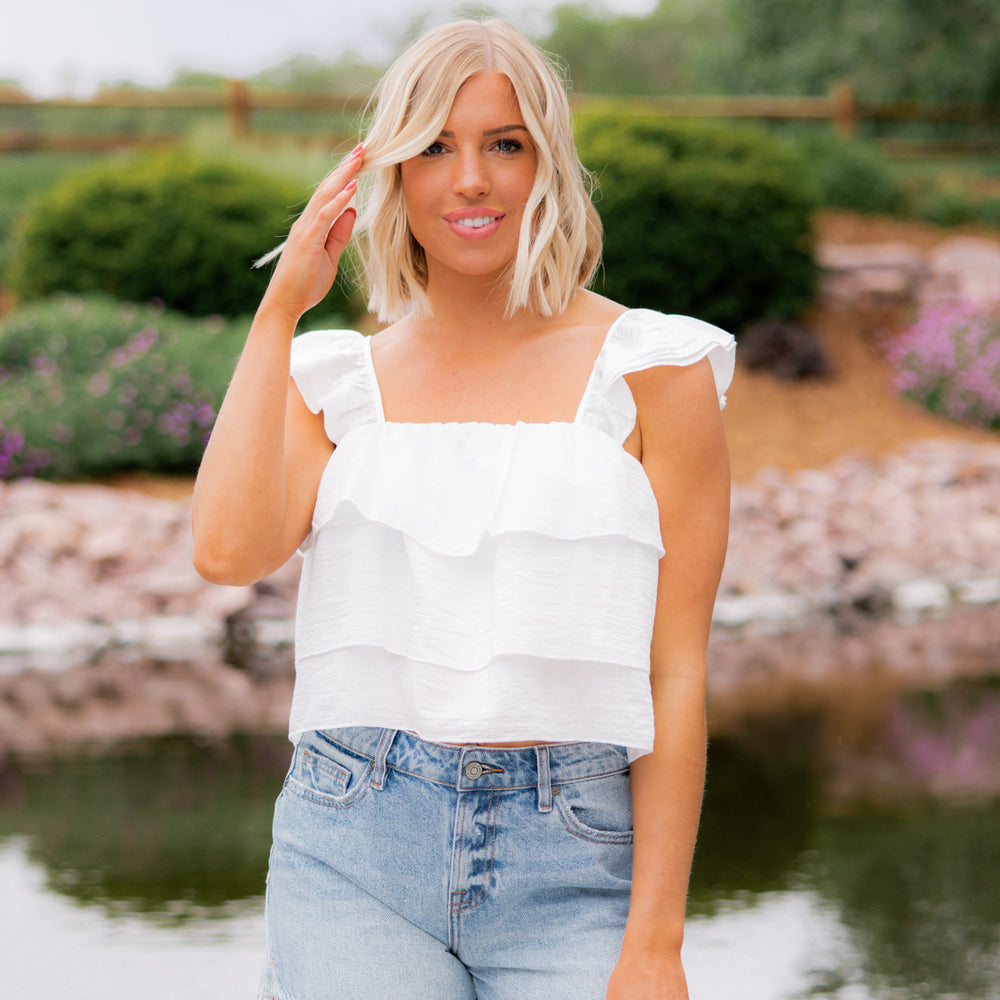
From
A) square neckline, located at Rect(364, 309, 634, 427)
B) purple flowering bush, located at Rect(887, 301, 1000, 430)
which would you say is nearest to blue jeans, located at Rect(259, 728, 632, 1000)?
square neckline, located at Rect(364, 309, 634, 427)

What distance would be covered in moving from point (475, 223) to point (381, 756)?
2.30ft

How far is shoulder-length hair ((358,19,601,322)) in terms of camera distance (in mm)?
1744

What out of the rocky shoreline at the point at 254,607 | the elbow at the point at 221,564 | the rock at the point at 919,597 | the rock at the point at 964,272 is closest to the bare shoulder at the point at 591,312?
the elbow at the point at 221,564

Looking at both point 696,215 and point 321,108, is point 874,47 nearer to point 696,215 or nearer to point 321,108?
point 696,215

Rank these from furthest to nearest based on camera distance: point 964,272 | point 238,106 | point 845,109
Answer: point 845,109 < point 238,106 < point 964,272

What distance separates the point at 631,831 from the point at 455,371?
0.64m

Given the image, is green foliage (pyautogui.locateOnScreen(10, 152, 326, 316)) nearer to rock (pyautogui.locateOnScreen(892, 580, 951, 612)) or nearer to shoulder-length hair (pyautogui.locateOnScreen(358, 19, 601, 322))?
rock (pyautogui.locateOnScreen(892, 580, 951, 612))

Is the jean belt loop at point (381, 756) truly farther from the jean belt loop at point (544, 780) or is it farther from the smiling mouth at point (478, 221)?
the smiling mouth at point (478, 221)

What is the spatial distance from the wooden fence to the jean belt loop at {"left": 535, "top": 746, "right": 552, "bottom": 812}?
50.5 ft

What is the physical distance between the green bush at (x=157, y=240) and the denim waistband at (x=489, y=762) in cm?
1044

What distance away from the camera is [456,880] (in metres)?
1.63

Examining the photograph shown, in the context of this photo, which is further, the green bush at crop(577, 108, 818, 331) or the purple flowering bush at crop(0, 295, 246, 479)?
the green bush at crop(577, 108, 818, 331)

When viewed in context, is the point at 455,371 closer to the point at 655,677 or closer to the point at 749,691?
the point at 655,677

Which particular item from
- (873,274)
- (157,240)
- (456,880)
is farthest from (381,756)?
(873,274)
